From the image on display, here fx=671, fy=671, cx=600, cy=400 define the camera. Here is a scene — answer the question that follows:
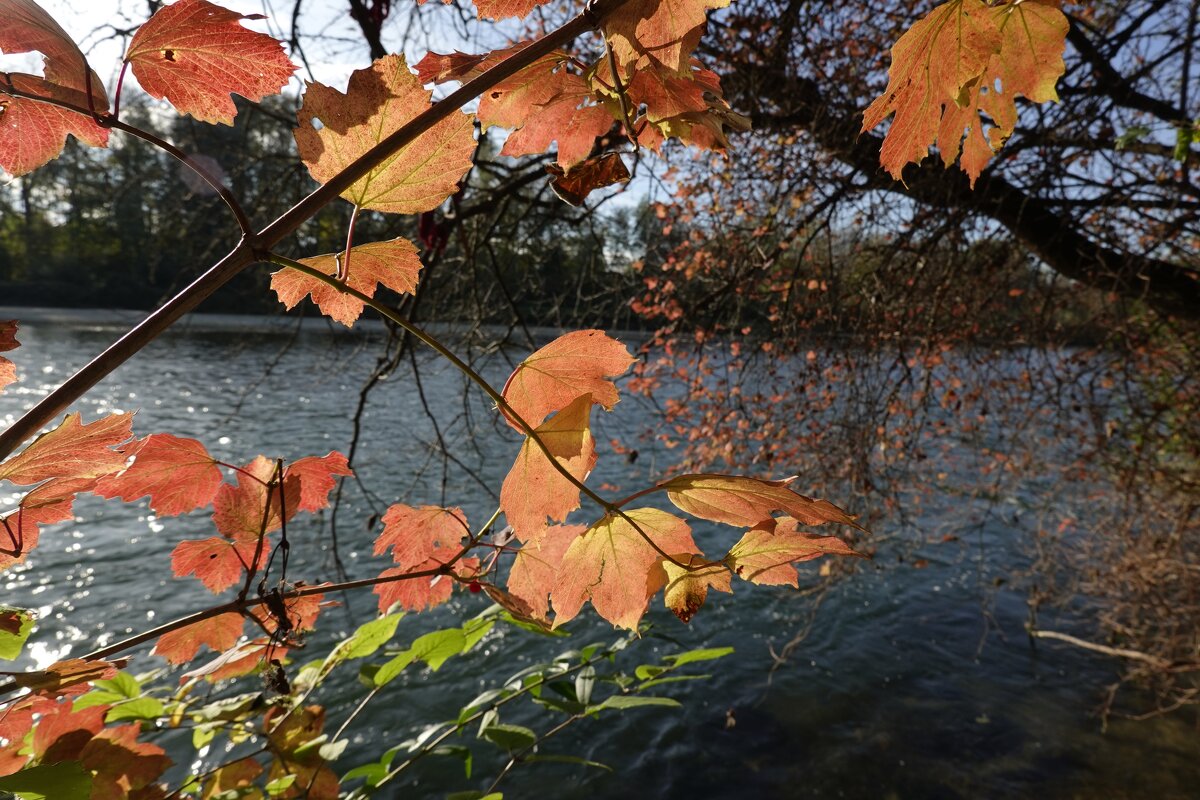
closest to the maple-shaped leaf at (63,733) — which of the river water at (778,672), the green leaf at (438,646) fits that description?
the green leaf at (438,646)

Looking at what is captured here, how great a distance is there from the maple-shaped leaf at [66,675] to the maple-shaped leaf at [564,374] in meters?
0.34

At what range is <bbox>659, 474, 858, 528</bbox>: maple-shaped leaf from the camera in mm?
405

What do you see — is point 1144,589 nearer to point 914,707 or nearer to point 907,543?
point 914,707

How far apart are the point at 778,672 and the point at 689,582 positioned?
4.92 meters

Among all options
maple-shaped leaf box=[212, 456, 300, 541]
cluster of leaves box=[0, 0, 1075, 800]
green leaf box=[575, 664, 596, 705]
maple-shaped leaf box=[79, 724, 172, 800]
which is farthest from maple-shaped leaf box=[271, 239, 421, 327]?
green leaf box=[575, 664, 596, 705]

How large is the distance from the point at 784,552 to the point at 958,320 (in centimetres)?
406

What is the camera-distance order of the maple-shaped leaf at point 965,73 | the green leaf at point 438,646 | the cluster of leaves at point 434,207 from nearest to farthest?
the cluster of leaves at point 434,207
the maple-shaped leaf at point 965,73
the green leaf at point 438,646

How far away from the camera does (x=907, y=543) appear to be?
6605mm

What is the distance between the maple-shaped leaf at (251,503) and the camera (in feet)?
2.07

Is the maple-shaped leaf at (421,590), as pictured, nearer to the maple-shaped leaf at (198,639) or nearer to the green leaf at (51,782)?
the maple-shaped leaf at (198,639)

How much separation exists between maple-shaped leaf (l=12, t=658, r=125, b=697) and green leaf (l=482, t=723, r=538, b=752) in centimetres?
65

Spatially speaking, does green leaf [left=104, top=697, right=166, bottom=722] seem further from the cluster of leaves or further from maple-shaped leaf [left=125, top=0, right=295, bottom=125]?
maple-shaped leaf [left=125, top=0, right=295, bottom=125]

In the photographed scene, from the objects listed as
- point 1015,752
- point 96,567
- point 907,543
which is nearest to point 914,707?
point 1015,752

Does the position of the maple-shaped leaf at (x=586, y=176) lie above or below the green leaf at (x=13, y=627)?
above
